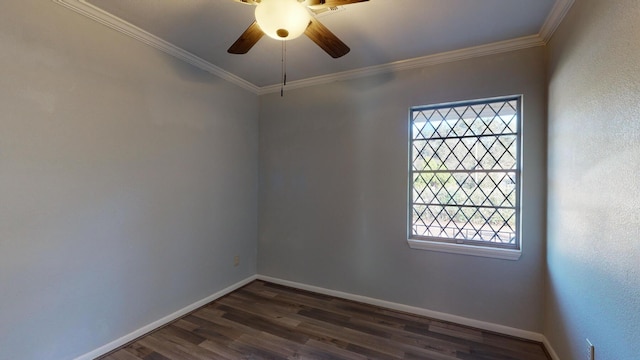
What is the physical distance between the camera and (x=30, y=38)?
5.31ft

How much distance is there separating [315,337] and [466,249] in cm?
157

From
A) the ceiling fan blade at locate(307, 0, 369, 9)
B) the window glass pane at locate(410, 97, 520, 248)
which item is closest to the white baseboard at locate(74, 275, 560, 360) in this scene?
the window glass pane at locate(410, 97, 520, 248)

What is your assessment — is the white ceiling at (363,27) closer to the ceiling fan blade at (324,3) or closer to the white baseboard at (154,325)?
the ceiling fan blade at (324,3)

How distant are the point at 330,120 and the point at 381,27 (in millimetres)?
1148

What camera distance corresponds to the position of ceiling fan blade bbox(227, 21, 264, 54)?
1604 mm

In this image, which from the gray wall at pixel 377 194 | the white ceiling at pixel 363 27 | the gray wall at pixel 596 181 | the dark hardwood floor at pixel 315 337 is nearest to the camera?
the gray wall at pixel 596 181

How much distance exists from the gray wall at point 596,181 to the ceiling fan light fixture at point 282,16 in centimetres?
145

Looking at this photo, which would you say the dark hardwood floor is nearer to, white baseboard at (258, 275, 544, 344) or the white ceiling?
white baseboard at (258, 275, 544, 344)

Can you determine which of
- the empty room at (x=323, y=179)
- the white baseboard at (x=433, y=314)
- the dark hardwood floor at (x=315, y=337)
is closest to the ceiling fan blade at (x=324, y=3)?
the empty room at (x=323, y=179)

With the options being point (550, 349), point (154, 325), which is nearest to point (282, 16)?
point (154, 325)

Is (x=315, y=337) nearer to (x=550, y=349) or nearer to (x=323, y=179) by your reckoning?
(x=323, y=179)

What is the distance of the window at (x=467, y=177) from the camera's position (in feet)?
7.70

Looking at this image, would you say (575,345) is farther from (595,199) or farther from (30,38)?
(30,38)

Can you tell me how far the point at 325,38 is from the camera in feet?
5.41
